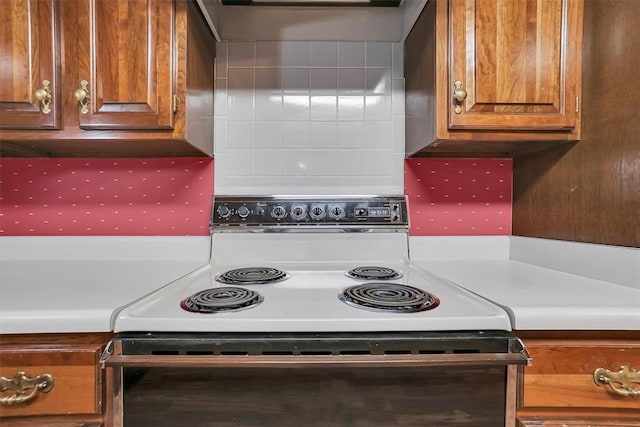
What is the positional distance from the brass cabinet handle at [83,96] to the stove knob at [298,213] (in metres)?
0.74

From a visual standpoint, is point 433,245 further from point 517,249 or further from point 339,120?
point 339,120

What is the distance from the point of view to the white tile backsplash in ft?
4.55

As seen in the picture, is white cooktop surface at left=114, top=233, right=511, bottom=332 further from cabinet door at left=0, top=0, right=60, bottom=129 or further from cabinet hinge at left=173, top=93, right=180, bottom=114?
cabinet door at left=0, top=0, right=60, bottom=129

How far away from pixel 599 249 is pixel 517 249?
0.34m

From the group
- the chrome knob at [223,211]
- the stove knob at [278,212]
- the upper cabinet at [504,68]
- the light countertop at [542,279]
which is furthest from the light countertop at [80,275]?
the upper cabinet at [504,68]

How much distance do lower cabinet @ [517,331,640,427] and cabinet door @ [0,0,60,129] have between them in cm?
145

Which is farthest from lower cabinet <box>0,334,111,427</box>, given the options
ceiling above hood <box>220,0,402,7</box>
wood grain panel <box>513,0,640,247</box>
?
wood grain panel <box>513,0,640,247</box>

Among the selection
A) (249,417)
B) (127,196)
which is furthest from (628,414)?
(127,196)

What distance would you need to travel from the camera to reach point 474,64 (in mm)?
1049

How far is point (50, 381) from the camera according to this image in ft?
2.32

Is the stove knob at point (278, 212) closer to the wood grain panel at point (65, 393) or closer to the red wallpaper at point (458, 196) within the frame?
the red wallpaper at point (458, 196)

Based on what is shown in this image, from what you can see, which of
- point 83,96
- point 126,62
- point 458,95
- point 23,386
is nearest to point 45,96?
point 83,96

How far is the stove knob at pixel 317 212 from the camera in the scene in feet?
4.33

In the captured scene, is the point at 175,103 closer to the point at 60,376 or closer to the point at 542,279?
the point at 60,376
